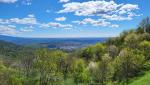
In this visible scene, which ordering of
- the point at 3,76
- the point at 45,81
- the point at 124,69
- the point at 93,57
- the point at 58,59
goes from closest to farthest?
the point at 3,76
the point at 124,69
the point at 45,81
the point at 58,59
the point at 93,57

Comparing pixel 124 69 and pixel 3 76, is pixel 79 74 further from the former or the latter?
pixel 3 76

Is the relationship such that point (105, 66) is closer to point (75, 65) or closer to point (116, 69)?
point (116, 69)

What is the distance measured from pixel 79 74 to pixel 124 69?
84.3 feet

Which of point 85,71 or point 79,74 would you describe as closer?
point 85,71

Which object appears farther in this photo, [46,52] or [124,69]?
[46,52]

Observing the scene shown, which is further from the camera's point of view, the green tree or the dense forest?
the green tree

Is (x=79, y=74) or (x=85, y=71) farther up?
(x=85, y=71)

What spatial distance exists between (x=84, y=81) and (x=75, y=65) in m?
14.8

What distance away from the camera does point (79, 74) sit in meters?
135

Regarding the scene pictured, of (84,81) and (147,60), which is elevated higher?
(147,60)

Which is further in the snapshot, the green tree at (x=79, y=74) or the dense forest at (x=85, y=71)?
the green tree at (x=79, y=74)

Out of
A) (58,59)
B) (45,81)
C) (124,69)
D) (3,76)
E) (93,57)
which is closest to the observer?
(3,76)

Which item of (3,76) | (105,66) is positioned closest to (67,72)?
(105,66)

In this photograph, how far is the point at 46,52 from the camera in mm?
132750
